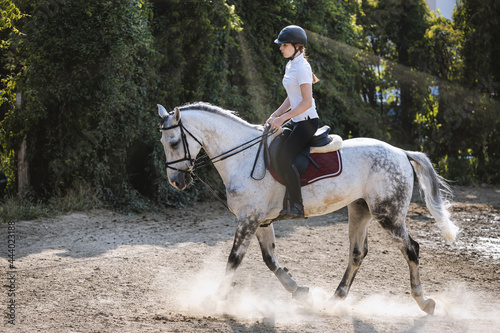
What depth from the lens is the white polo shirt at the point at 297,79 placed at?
17.5 ft

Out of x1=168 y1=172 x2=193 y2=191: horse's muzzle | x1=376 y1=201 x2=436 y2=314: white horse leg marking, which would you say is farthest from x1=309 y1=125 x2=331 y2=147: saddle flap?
x1=168 y1=172 x2=193 y2=191: horse's muzzle

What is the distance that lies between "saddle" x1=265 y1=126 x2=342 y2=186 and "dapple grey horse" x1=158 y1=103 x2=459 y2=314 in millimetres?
107

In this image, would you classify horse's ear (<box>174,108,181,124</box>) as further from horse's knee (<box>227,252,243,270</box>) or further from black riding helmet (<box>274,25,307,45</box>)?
horse's knee (<box>227,252,243,270</box>)

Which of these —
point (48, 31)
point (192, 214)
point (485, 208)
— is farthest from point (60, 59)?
point (485, 208)

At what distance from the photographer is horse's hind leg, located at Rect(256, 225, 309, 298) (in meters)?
5.73

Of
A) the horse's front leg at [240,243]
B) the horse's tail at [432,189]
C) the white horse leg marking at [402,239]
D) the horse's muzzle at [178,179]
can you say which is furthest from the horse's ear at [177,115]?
the horse's tail at [432,189]

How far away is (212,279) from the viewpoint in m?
6.74

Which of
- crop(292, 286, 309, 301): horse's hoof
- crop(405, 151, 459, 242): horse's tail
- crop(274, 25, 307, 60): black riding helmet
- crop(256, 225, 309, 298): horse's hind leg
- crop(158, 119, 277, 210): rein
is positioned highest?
crop(274, 25, 307, 60): black riding helmet

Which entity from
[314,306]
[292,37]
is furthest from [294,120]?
[314,306]

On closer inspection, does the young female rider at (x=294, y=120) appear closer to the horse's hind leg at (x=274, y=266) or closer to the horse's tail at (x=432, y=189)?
the horse's hind leg at (x=274, y=266)

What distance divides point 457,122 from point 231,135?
44.2ft

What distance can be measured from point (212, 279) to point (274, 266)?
121 centimetres

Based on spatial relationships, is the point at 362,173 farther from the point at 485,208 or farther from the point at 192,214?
the point at 485,208

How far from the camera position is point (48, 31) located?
34.2ft
